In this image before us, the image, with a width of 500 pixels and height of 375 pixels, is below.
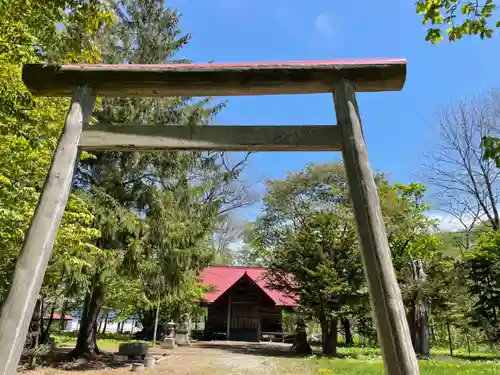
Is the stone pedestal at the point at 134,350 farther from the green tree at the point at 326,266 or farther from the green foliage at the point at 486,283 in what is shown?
the green foliage at the point at 486,283

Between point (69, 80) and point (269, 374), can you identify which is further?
point (269, 374)

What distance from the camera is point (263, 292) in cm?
2355

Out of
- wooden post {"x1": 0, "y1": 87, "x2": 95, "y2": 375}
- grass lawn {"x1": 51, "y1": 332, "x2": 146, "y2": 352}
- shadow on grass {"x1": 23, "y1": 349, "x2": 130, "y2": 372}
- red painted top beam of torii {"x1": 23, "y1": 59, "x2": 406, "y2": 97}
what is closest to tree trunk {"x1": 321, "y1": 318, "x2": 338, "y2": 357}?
shadow on grass {"x1": 23, "y1": 349, "x2": 130, "y2": 372}

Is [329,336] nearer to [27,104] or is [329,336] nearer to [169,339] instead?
[169,339]

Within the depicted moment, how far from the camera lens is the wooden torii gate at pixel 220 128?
2795 millimetres

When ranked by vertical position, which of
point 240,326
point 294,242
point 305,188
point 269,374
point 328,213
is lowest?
point 269,374

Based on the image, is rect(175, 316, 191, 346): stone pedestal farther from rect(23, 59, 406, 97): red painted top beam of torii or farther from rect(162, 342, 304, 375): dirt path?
rect(23, 59, 406, 97): red painted top beam of torii

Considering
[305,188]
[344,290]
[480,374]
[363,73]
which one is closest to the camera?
[363,73]

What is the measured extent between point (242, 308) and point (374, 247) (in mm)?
22782

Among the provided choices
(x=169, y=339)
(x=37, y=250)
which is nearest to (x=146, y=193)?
(x=169, y=339)

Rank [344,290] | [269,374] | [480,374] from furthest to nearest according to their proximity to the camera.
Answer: [344,290] → [269,374] → [480,374]

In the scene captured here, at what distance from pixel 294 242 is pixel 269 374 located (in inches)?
261

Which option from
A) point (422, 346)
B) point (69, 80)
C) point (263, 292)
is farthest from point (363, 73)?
point (263, 292)

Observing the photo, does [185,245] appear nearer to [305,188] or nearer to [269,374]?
[269,374]
